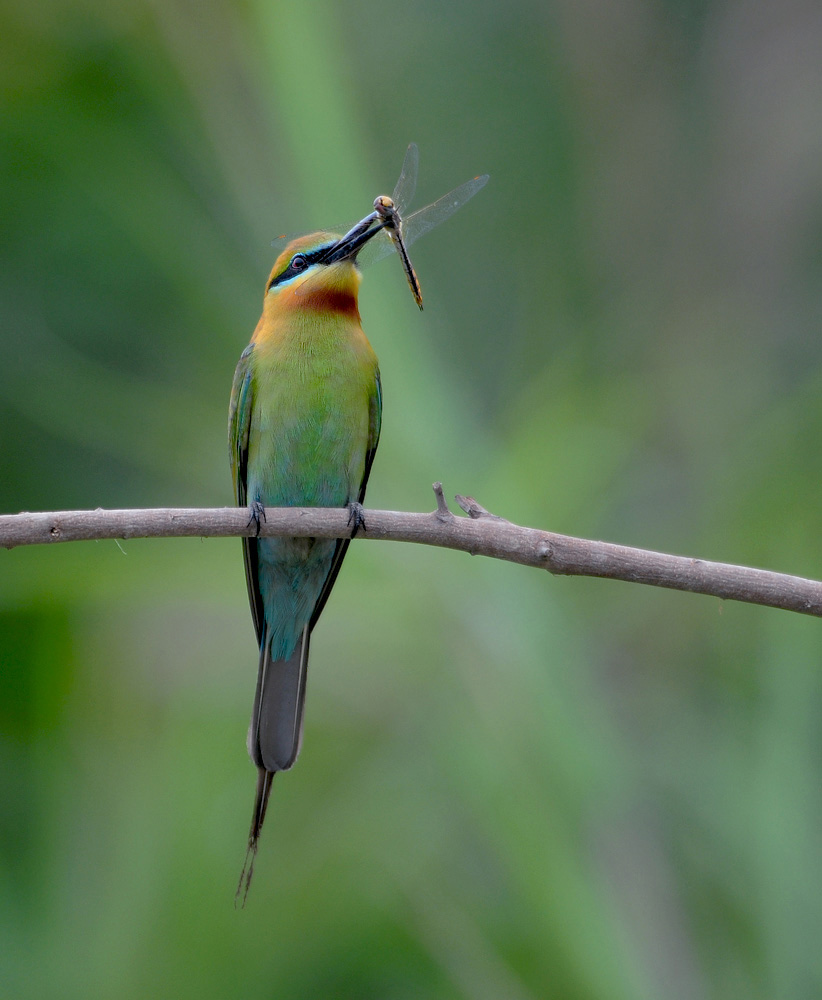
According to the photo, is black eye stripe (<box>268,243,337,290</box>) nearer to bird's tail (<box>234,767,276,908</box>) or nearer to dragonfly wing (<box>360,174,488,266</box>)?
dragonfly wing (<box>360,174,488,266</box>)

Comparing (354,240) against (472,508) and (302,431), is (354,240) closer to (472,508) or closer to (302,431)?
(302,431)

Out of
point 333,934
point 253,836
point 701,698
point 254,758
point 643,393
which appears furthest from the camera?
point 643,393

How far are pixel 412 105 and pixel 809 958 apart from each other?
3.18 metres

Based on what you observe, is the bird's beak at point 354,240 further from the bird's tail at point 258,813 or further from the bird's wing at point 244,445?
the bird's tail at point 258,813

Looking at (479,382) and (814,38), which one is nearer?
(479,382)

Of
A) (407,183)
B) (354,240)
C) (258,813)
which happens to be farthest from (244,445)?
(258,813)

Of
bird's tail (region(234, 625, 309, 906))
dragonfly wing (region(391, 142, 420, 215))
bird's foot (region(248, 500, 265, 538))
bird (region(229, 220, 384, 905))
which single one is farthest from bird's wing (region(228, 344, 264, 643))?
dragonfly wing (region(391, 142, 420, 215))

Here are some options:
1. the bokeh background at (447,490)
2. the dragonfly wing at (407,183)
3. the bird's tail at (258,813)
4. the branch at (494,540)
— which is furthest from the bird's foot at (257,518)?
the dragonfly wing at (407,183)

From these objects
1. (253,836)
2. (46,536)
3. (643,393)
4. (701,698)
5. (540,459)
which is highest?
(643,393)

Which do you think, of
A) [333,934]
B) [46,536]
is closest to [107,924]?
[333,934]

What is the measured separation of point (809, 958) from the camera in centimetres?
217

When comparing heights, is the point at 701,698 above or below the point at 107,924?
above

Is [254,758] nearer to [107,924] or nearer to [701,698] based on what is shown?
[107,924]

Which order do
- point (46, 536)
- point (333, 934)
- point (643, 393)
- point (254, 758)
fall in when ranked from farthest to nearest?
point (643, 393)
point (333, 934)
point (254, 758)
point (46, 536)
